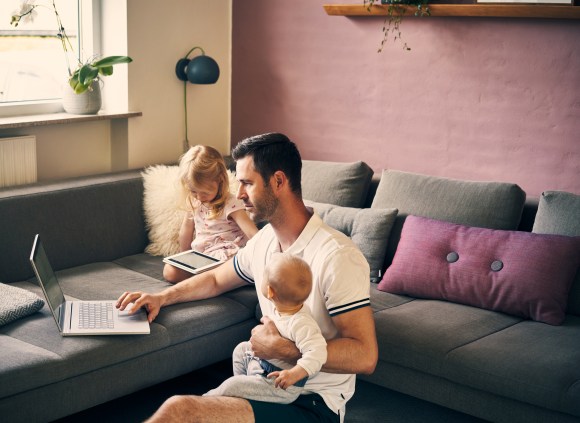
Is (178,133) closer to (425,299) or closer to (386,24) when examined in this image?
(386,24)

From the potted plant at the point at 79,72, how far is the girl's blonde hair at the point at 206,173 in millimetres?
790

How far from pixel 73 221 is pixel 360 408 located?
1494mm

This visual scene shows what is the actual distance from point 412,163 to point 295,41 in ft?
3.25

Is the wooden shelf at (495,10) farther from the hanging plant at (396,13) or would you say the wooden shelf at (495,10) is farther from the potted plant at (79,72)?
the potted plant at (79,72)

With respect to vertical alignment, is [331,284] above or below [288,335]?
above

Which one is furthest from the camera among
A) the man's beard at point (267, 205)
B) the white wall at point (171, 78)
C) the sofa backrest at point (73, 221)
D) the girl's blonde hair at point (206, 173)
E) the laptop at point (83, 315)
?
the white wall at point (171, 78)

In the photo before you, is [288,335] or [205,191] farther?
[205,191]

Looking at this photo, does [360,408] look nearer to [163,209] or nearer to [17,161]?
[163,209]

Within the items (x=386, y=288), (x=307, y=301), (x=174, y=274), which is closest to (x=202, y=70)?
(x=174, y=274)

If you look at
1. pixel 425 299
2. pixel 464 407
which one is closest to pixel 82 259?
pixel 425 299

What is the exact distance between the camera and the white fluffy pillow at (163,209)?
3.77m

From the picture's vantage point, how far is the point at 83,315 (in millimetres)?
2805

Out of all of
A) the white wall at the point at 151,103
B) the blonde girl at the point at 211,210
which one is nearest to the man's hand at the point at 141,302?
the blonde girl at the point at 211,210

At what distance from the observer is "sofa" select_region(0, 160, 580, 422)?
262cm
